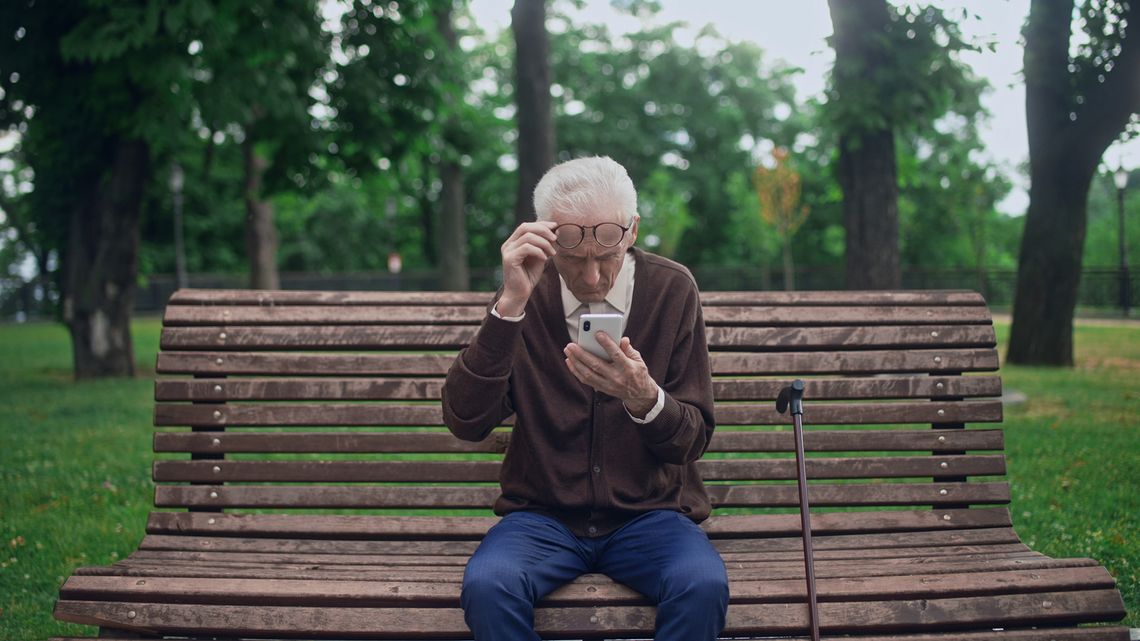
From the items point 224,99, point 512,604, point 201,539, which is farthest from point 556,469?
point 224,99

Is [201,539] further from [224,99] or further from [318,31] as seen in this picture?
[318,31]

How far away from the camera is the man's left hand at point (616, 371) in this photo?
272 cm

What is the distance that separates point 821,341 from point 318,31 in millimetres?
10650

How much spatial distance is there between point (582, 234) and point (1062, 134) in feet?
31.6

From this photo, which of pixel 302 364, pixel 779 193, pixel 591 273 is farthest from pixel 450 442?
pixel 779 193

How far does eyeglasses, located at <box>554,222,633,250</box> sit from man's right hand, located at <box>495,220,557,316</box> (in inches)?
2.9

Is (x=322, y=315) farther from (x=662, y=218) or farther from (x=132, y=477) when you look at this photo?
(x=662, y=218)

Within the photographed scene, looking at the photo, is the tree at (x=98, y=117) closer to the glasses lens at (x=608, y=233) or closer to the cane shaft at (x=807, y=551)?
the glasses lens at (x=608, y=233)

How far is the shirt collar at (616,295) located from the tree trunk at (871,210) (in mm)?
6423

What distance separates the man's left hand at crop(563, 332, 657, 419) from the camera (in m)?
2.72

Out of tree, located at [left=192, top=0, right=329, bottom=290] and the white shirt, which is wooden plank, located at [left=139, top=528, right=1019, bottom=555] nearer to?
the white shirt

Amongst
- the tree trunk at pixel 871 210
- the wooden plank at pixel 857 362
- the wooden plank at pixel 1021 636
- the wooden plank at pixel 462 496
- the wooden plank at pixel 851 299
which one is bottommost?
the wooden plank at pixel 1021 636

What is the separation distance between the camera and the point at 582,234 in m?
2.94

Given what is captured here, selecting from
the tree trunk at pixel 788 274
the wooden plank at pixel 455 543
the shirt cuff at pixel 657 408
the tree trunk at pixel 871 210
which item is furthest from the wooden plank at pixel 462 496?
the tree trunk at pixel 788 274
